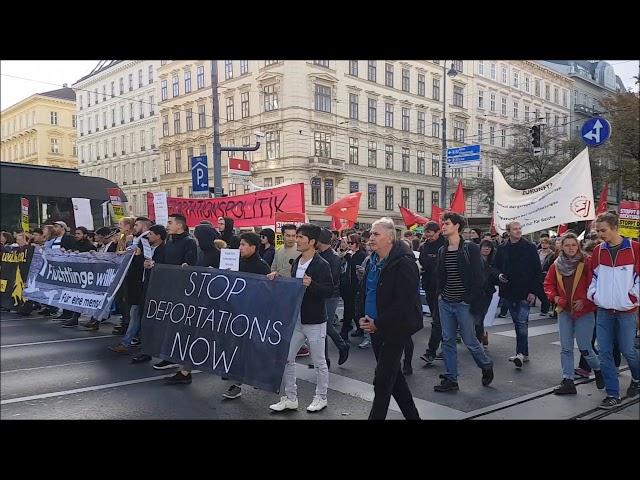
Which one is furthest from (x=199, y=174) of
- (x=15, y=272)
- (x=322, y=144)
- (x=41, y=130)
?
(x=322, y=144)

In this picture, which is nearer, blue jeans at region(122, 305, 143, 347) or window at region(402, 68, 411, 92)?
blue jeans at region(122, 305, 143, 347)

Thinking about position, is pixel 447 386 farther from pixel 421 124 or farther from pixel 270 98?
pixel 421 124

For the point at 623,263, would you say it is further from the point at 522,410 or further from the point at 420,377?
the point at 420,377

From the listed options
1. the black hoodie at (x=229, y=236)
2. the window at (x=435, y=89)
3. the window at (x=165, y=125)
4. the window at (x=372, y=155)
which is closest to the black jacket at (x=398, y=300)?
the black hoodie at (x=229, y=236)

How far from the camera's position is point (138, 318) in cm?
773

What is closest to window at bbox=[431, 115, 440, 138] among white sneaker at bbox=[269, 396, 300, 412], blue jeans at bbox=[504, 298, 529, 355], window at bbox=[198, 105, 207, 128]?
window at bbox=[198, 105, 207, 128]

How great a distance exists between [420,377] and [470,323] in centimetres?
116

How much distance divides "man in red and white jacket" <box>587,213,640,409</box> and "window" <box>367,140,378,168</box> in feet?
91.9

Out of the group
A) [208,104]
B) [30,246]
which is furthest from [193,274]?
[208,104]

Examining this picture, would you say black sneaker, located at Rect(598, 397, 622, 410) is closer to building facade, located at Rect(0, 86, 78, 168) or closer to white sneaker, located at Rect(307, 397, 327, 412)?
white sneaker, located at Rect(307, 397, 327, 412)

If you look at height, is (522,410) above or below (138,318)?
below

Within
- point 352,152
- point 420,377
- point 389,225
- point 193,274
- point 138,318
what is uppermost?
point 352,152

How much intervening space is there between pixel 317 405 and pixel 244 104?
67.0 feet

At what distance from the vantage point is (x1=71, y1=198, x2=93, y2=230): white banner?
1190cm
